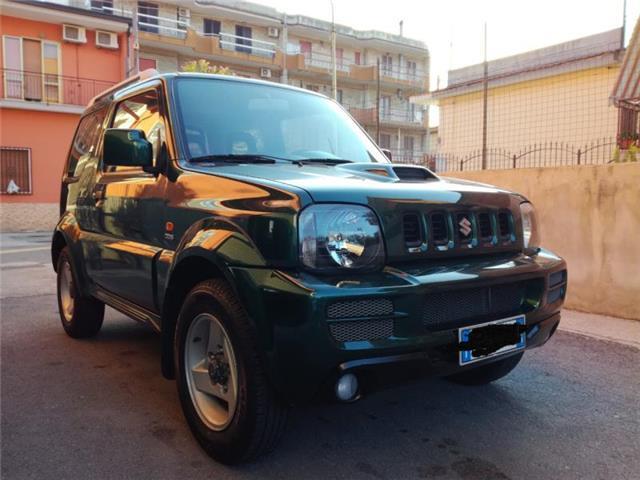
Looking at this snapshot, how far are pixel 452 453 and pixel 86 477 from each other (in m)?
1.64

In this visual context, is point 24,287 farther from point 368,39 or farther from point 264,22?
point 368,39

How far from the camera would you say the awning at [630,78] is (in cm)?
827

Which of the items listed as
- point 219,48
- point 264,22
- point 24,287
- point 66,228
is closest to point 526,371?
point 66,228

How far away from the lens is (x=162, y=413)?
3053mm

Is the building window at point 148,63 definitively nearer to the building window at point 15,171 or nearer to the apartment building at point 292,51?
the apartment building at point 292,51

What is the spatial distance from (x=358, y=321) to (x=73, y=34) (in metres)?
22.5

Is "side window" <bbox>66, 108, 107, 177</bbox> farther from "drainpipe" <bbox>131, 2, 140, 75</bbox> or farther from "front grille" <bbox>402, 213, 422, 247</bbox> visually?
"drainpipe" <bbox>131, 2, 140, 75</bbox>

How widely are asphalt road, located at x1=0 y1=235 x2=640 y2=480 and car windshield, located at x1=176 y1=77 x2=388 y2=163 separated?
1.48 meters

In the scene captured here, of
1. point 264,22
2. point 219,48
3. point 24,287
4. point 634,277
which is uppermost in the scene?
point 264,22

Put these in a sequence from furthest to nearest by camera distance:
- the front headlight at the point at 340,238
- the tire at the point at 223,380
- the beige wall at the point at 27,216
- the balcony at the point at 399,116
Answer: the balcony at the point at 399,116 < the beige wall at the point at 27,216 < the tire at the point at 223,380 < the front headlight at the point at 340,238

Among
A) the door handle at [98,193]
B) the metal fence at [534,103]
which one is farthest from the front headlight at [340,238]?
the metal fence at [534,103]

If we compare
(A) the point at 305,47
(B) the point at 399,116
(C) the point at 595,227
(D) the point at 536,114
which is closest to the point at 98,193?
(C) the point at 595,227

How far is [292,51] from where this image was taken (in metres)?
34.2

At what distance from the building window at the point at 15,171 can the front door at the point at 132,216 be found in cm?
1788
